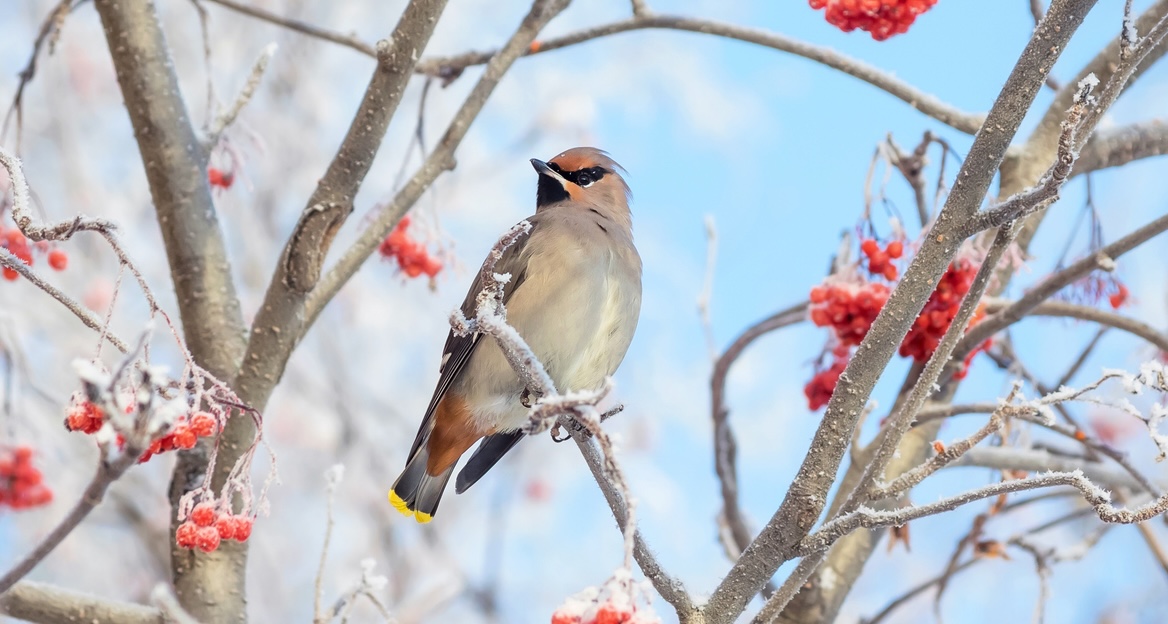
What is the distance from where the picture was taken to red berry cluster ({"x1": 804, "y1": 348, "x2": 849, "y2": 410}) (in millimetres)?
3299

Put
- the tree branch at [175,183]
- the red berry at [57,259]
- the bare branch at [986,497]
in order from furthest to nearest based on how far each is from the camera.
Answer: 1. the tree branch at [175,183]
2. the red berry at [57,259]
3. the bare branch at [986,497]

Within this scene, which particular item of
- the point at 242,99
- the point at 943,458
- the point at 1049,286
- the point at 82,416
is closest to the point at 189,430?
the point at 82,416

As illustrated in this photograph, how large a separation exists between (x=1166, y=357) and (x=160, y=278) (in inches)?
245

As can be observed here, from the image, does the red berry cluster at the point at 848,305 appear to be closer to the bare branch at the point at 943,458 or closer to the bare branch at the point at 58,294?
the bare branch at the point at 943,458

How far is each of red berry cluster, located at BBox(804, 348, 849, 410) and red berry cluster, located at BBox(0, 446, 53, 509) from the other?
232 cm

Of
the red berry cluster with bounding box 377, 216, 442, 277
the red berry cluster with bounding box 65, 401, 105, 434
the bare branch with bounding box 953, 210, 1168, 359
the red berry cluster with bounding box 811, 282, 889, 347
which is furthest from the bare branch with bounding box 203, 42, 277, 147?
the bare branch with bounding box 953, 210, 1168, 359

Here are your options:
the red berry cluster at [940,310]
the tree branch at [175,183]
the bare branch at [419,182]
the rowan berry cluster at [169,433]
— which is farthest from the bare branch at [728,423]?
the rowan berry cluster at [169,433]

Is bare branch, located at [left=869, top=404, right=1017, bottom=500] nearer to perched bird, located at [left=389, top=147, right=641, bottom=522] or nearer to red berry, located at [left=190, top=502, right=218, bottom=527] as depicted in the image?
Result: red berry, located at [left=190, top=502, right=218, bottom=527]

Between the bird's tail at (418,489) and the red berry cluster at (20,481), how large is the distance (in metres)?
1.12

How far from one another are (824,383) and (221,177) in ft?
5.75

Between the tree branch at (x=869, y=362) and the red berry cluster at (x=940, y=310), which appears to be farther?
the red berry cluster at (x=940, y=310)

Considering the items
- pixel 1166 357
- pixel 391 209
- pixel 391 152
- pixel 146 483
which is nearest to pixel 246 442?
pixel 391 209

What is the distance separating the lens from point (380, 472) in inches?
313

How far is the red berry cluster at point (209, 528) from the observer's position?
210cm
